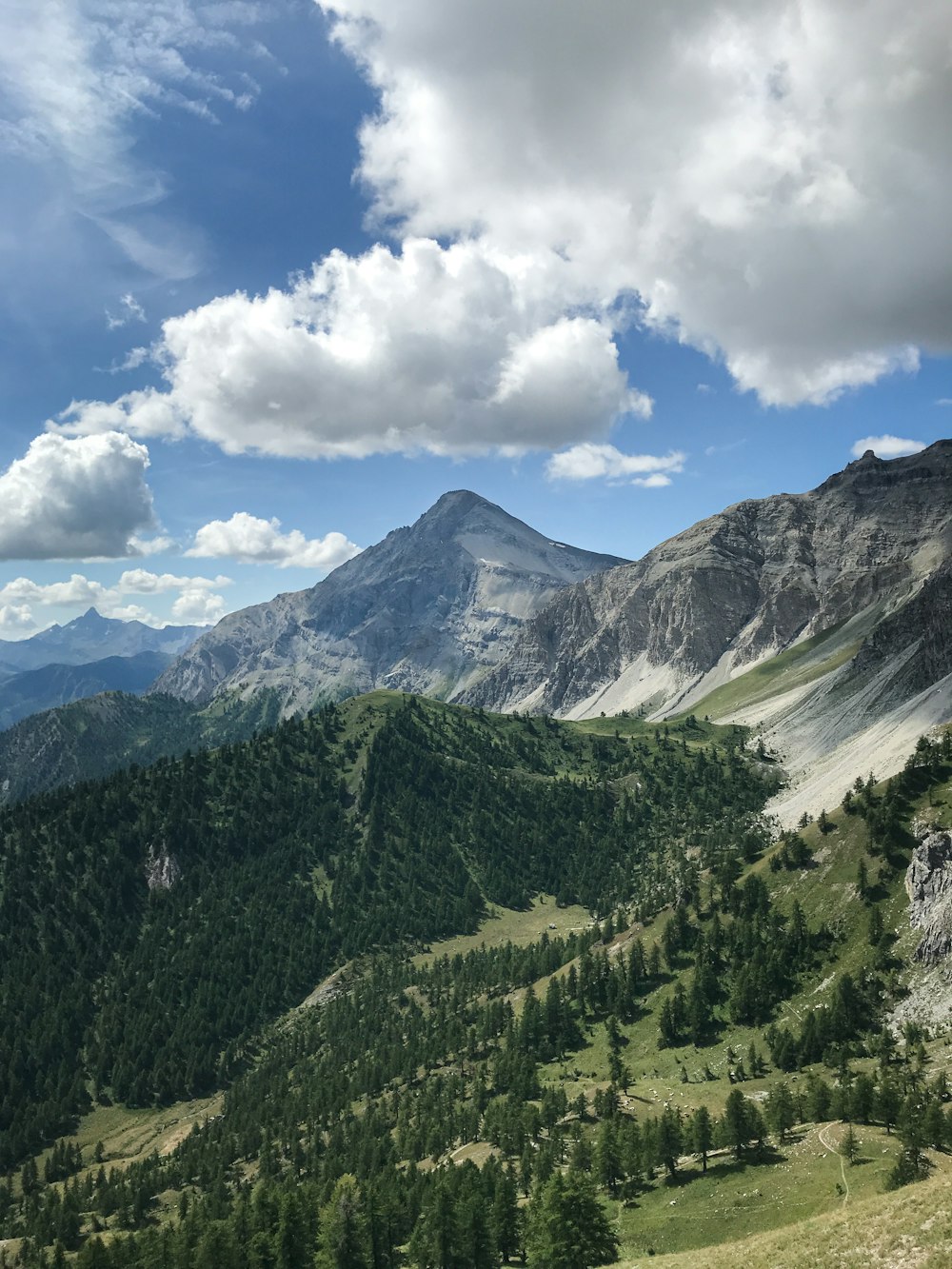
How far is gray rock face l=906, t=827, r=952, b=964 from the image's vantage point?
427ft

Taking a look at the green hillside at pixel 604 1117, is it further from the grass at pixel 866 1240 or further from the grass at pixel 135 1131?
the grass at pixel 135 1131

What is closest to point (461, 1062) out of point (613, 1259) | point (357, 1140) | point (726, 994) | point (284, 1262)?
point (357, 1140)

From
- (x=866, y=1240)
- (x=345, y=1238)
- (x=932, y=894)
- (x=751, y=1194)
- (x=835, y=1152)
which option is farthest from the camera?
(x=932, y=894)

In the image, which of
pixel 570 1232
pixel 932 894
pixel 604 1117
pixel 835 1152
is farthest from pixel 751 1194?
pixel 932 894

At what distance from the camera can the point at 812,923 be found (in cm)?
15275

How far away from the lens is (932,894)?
449 feet

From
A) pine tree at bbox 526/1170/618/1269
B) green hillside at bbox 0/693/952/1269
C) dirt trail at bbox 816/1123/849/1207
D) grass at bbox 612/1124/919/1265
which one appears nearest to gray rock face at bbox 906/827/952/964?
green hillside at bbox 0/693/952/1269

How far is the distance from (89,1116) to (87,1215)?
61404 millimetres

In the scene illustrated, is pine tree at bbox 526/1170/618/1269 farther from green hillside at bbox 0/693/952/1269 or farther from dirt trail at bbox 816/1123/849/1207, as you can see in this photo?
dirt trail at bbox 816/1123/849/1207

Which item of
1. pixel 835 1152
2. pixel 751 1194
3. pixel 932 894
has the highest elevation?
pixel 932 894

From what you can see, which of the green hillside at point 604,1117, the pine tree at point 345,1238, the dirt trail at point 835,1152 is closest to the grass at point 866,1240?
the green hillside at point 604,1117

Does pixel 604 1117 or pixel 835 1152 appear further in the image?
pixel 604 1117

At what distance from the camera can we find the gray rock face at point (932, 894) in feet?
427

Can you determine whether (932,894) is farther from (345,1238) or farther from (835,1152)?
(345,1238)
